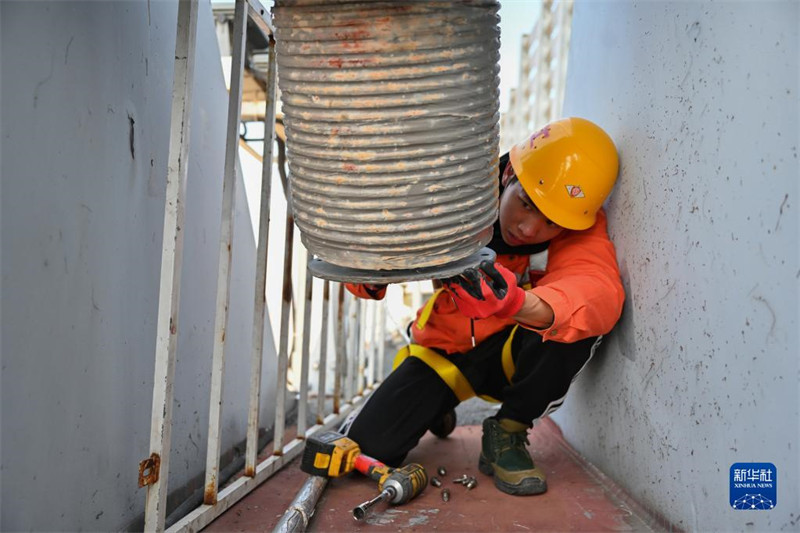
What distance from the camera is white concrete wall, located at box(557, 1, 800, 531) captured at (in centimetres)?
101

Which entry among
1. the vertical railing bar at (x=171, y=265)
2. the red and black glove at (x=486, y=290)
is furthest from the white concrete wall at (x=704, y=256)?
the vertical railing bar at (x=171, y=265)

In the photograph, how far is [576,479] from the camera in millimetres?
1815

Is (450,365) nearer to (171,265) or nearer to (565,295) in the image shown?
(565,295)

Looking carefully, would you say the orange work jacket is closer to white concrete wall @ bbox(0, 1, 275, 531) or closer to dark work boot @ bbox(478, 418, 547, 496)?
dark work boot @ bbox(478, 418, 547, 496)

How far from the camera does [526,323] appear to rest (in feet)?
5.15

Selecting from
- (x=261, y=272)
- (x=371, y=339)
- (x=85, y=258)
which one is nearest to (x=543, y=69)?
(x=371, y=339)

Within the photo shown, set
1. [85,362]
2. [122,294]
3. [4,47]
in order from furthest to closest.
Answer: [122,294] → [85,362] → [4,47]

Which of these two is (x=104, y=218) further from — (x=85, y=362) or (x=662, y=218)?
(x=662, y=218)

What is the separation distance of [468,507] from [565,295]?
0.54 m

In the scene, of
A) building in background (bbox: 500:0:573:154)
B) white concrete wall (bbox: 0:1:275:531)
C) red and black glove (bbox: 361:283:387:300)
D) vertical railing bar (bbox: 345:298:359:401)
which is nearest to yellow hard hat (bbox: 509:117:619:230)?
red and black glove (bbox: 361:283:387:300)

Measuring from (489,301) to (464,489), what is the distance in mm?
626

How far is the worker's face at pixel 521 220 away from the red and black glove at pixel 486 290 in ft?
1.20

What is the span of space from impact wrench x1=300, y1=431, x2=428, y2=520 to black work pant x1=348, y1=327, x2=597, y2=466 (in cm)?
8

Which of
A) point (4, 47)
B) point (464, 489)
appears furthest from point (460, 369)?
point (4, 47)
